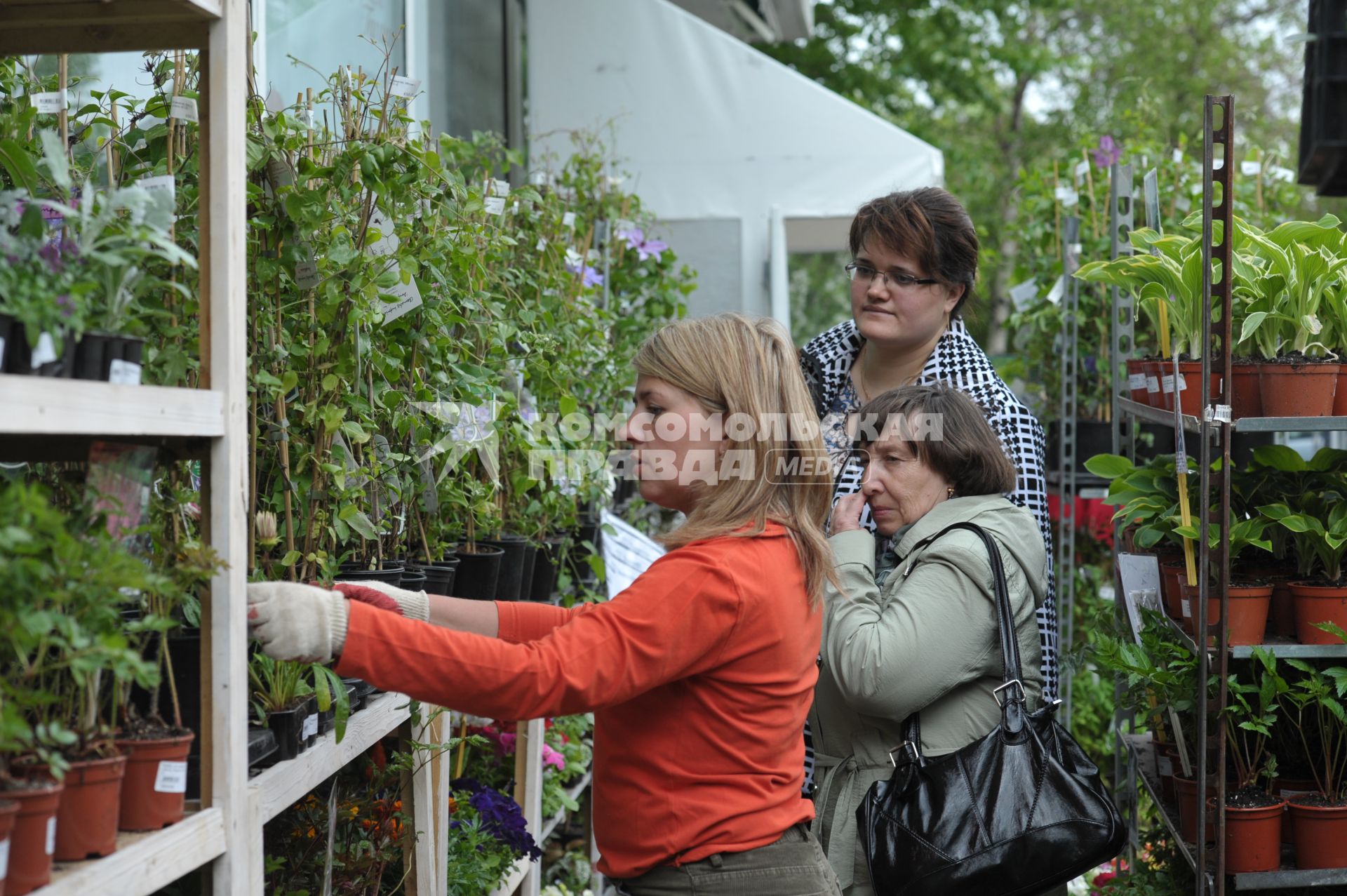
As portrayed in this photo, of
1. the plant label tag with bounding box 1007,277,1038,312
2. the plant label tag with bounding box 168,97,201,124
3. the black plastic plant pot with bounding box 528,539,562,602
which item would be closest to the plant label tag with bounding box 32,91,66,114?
the plant label tag with bounding box 168,97,201,124

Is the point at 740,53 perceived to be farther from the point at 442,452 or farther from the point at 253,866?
the point at 253,866

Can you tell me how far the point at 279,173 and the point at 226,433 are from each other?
22.6 inches

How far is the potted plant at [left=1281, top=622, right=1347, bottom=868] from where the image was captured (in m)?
2.34

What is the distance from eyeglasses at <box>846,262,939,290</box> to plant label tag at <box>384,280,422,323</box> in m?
0.93

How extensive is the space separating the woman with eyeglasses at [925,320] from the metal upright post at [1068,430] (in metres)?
1.52

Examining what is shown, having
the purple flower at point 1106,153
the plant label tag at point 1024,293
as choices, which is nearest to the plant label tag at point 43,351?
the plant label tag at point 1024,293

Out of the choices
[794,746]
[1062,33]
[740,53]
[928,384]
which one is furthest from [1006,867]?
[1062,33]

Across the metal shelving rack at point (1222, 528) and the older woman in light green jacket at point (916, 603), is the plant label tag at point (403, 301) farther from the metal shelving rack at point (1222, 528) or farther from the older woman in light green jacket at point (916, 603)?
the metal shelving rack at point (1222, 528)

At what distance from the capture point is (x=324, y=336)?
5.79 feet

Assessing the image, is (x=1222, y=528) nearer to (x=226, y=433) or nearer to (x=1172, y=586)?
(x=1172, y=586)

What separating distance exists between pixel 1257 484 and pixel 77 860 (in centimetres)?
226

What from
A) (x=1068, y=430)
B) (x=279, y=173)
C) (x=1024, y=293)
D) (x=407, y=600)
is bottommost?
(x=407, y=600)

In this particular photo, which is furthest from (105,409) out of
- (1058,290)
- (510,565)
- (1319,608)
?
(1058,290)

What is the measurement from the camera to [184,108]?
1.43 metres
